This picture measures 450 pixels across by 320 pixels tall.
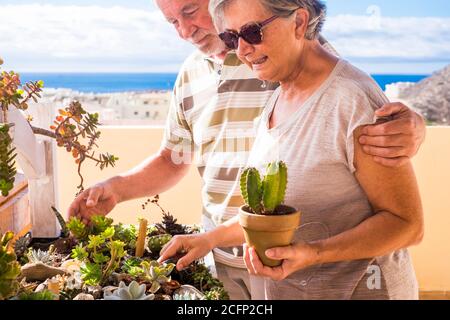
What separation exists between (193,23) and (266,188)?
1.61 ft

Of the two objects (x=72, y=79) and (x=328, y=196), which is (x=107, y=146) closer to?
(x=72, y=79)

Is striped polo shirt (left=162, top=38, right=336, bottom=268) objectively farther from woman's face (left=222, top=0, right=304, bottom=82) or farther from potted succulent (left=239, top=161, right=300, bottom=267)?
potted succulent (left=239, top=161, right=300, bottom=267)

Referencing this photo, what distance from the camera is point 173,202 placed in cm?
154

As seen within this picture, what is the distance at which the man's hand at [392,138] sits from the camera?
3.51 feet

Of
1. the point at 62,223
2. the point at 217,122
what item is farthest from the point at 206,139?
the point at 62,223

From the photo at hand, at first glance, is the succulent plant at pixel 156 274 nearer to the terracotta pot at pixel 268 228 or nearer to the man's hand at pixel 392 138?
the terracotta pot at pixel 268 228

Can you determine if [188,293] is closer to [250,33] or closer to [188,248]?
[188,248]

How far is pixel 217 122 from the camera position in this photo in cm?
142

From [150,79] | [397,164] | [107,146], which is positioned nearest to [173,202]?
[107,146]

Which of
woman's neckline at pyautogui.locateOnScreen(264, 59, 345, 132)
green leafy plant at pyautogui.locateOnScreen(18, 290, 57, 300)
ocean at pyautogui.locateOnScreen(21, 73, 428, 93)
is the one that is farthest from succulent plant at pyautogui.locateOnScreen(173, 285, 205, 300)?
ocean at pyautogui.locateOnScreen(21, 73, 428, 93)

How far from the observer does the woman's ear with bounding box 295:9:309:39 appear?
114 cm

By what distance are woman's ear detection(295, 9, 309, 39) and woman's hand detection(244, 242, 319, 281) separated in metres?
0.40

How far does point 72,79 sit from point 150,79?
0.63 feet

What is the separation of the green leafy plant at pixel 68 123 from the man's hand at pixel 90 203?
0.09ft
